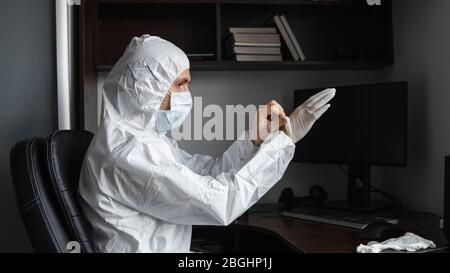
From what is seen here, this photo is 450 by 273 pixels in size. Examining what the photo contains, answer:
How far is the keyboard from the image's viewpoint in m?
1.75

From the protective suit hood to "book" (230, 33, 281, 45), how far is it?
0.65 m

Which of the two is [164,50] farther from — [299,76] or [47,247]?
[299,76]

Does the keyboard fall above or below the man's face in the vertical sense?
below

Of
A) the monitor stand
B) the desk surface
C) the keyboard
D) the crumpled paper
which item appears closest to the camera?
the crumpled paper

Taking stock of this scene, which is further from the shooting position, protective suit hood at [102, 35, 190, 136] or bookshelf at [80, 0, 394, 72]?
bookshelf at [80, 0, 394, 72]

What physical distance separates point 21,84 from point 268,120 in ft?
2.51

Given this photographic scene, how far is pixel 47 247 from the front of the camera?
4.19 feet

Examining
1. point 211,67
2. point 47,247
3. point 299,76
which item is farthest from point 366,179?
point 47,247

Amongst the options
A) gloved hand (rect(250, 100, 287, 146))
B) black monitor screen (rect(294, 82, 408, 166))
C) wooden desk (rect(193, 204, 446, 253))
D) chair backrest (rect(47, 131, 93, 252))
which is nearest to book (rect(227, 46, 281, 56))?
black monitor screen (rect(294, 82, 408, 166))

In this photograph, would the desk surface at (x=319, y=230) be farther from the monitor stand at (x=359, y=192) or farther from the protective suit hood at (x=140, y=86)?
the protective suit hood at (x=140, y=86)

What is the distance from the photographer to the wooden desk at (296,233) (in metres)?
1.52

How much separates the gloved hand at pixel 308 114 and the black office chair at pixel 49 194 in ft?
Answer: 2.10

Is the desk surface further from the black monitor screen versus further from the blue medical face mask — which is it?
the blue medical face mask

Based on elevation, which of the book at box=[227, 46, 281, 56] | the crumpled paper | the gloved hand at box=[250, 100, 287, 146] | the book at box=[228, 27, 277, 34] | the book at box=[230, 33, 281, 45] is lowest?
the crumpled paper
